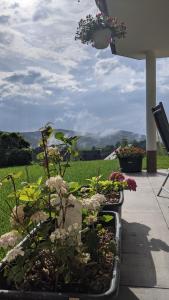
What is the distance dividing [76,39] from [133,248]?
11.6 feet

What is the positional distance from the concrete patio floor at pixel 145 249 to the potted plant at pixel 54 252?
0.26m

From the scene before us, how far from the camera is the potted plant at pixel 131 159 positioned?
749 centimetres

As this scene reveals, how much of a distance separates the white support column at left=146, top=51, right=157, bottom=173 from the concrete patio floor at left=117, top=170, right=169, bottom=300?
3243 millimetres

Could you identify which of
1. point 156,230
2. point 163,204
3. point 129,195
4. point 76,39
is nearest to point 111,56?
point 76,39

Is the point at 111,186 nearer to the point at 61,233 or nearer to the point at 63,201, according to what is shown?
the point at 63,201

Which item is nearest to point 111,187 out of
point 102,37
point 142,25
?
point 102,37

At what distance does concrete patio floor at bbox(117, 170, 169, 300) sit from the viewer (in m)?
2.04

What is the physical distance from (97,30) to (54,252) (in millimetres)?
4214

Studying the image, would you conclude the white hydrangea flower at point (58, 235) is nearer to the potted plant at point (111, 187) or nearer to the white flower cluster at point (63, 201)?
the white flower cluster at point (63, 201)

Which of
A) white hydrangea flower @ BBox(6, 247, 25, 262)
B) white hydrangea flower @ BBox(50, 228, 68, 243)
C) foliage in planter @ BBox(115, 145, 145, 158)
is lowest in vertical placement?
white hydrangea flower @ BBox(6, 247, 25, 262)

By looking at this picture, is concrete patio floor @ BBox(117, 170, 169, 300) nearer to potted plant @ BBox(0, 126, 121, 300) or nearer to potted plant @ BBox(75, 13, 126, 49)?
potted plant @ BBox(0, 126, 121, 300)

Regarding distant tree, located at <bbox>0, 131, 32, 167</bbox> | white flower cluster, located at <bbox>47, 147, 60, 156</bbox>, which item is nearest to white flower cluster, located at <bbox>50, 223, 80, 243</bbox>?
white flower cluster, located at <bbox>47, 147, 60, 156</bbox>

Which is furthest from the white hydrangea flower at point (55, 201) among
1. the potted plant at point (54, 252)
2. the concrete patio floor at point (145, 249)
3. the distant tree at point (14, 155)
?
the distant tree at point (14, 155)

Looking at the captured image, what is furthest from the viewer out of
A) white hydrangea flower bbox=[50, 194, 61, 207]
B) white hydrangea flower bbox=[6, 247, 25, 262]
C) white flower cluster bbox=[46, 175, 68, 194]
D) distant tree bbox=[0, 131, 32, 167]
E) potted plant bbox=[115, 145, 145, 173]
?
distant tree bbox=[0, 131, 32, 167]
